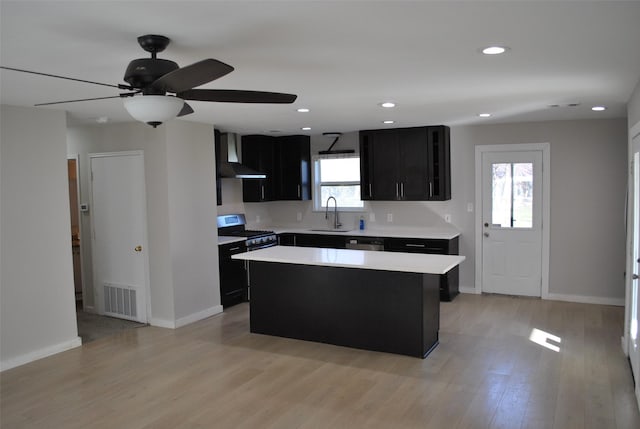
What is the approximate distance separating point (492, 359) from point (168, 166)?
12.0 ft

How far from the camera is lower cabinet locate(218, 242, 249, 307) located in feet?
20.0

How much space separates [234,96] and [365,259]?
7.38ft

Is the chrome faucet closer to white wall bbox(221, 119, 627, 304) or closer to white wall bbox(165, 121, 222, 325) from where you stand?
white wall bbox(221, 119, 627, 304)

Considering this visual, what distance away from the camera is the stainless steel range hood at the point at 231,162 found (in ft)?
20.9

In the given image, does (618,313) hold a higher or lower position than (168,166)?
lower

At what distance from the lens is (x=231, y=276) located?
246 inches

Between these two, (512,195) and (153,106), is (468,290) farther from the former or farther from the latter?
(153,106)

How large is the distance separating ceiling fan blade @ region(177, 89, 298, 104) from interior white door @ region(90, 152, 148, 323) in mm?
2967

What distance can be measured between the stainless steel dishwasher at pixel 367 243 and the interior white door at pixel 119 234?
104 inches

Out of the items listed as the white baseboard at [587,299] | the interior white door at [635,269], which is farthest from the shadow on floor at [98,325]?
the white baseboard at [587,299]

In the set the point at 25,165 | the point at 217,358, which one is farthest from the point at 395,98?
the point at 25,165

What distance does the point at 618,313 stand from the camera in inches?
220

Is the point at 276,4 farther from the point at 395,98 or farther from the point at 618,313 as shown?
the point at 618,313

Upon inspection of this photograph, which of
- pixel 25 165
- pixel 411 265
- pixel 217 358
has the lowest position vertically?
pixel 217 358
